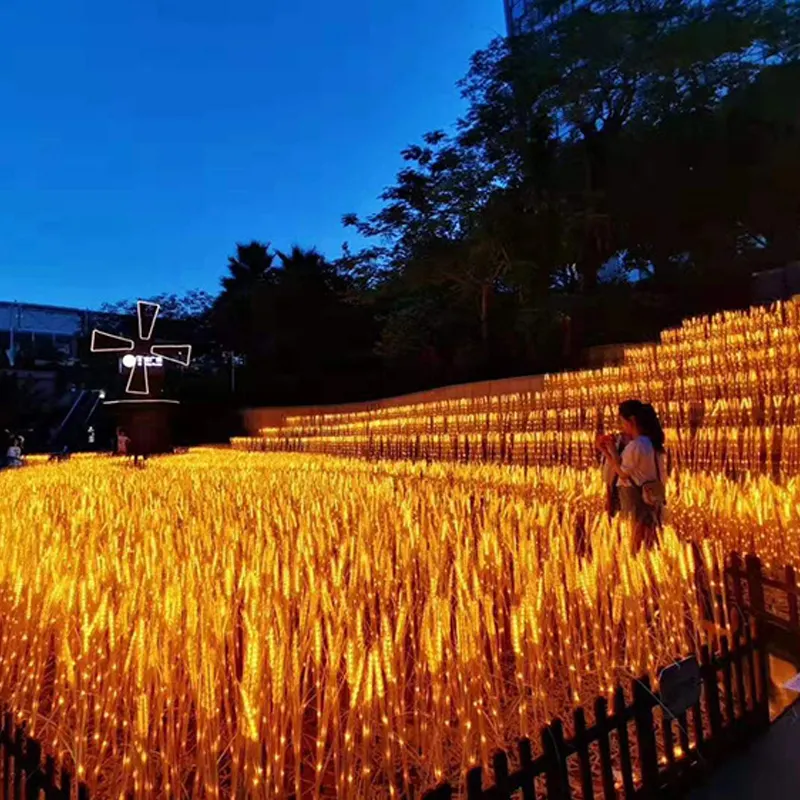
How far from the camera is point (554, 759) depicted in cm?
152

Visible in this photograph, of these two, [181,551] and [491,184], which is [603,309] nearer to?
[491,184]

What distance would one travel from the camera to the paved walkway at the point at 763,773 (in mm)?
1960

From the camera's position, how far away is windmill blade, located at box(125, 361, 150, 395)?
16.7 meters

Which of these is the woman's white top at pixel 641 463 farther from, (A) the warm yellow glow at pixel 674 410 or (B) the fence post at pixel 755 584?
(A) the warm yellow glow at pixel 674 410

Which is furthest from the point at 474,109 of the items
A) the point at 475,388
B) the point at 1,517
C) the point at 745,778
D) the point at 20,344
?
the point at 20,344

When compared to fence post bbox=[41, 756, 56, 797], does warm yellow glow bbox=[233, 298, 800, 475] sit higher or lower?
higher

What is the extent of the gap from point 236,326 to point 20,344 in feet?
63.6

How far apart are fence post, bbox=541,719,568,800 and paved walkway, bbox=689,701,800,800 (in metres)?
0.71

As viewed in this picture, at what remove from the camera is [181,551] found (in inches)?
136

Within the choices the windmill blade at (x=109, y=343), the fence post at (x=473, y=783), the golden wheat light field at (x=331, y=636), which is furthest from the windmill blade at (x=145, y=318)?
the fence post at (x=473, y=783)

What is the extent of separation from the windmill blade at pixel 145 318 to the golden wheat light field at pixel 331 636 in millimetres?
13717

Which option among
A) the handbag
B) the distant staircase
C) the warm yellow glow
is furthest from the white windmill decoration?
the handbag

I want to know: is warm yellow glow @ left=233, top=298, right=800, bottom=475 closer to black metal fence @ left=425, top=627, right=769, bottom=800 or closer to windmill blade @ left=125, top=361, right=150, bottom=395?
black metal fence @ left=425, top=627, right=769, bottom=800

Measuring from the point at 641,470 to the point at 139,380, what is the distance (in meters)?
15.3
